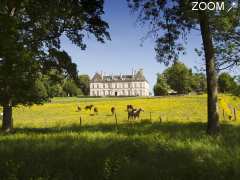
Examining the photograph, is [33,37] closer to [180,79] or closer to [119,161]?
[119,161]

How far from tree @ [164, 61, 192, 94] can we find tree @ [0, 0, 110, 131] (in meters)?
119

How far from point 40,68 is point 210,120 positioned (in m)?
12.1

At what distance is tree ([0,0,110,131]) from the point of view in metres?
21.2

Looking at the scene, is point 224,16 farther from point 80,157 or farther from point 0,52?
point 80,157

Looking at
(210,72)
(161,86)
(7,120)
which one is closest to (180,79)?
(161,86)

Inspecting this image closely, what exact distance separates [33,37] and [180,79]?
12740 centimetres

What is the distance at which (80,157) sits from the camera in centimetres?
1294

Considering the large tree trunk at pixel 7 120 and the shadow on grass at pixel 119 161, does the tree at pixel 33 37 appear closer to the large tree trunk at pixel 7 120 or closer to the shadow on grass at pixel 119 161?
the large tree trunk at pixel 7 120

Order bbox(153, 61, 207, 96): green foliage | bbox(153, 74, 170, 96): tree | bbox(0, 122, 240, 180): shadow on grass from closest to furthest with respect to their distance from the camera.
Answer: bbox(0, 122, 240, 180): shadow on grass → bbox(153, 61, 207, 96): green foliage → bbox(153, 74, 170, 96): tree

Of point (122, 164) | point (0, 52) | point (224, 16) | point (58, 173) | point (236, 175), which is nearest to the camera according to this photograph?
point (236, 175)

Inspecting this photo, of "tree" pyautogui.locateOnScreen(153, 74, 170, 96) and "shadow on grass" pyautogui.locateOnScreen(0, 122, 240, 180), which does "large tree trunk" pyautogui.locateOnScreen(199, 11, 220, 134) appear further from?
"tree" pyautogui.locateOnScreen(153, 74, 170, 96)

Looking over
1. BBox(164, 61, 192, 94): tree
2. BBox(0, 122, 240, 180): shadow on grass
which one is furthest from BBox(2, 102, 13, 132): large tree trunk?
BBox(164, 61, 192, 94): tree

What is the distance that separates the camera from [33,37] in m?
25.7

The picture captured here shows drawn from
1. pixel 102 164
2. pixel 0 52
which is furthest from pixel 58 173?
pixel 0 52
